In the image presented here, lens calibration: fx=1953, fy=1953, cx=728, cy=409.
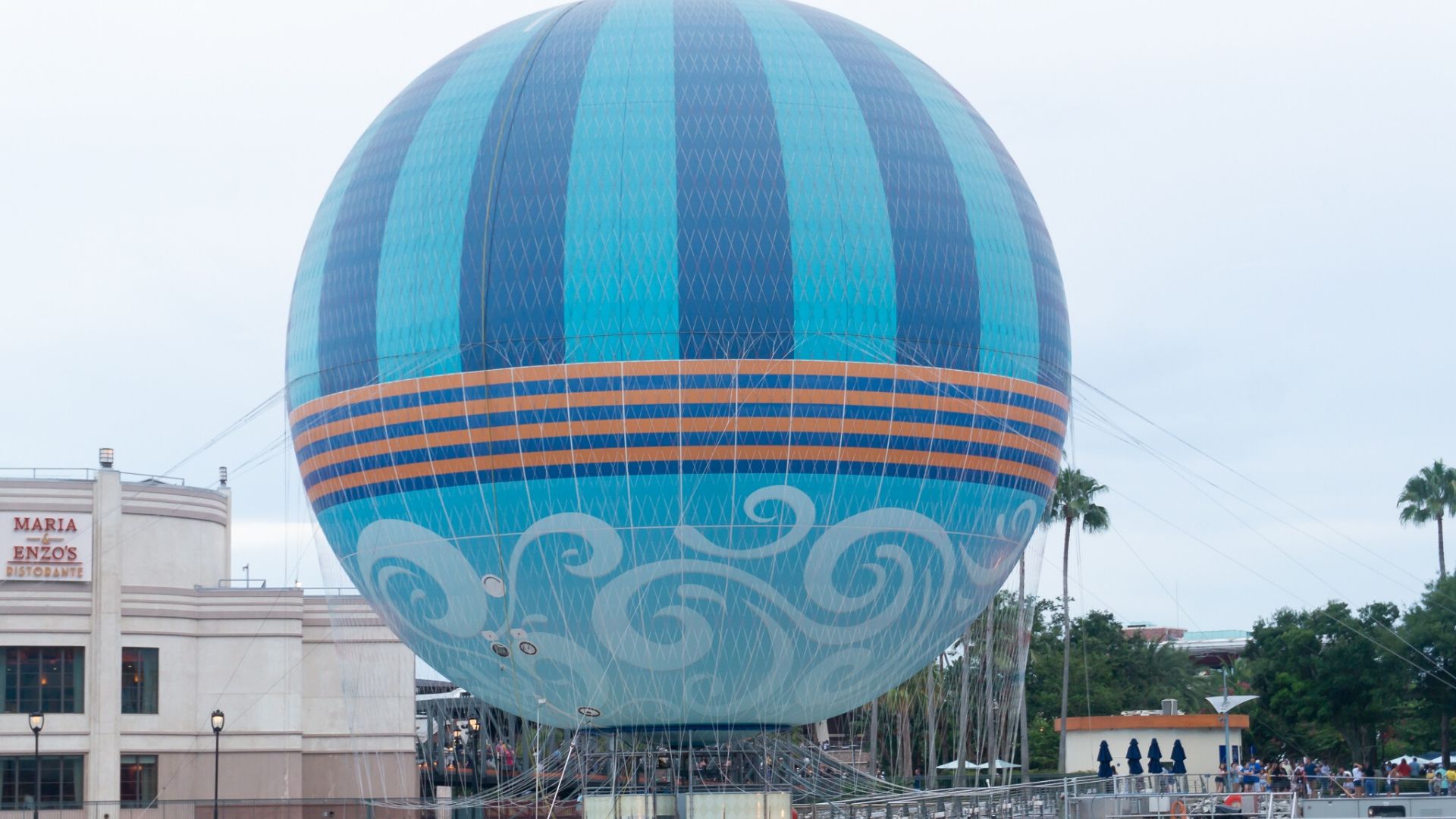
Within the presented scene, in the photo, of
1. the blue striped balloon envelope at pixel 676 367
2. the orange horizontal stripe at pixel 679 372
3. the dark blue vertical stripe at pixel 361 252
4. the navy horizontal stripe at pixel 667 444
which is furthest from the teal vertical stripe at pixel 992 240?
the dark blue vertical stripe at pixel 361 252

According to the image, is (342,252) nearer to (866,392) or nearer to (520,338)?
(520,338)

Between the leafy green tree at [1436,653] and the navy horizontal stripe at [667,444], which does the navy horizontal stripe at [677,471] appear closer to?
the navy horizontal stripe at [667,444]

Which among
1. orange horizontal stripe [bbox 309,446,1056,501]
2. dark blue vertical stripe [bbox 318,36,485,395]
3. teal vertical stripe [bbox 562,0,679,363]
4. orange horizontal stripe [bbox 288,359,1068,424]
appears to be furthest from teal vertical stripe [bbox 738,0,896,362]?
dark blue vertical stripe [bbox 318,36,485,395]

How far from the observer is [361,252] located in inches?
970

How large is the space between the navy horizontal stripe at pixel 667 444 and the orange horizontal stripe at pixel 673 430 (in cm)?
4

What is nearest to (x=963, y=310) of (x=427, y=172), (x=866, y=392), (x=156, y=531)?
(x=866, y=392)

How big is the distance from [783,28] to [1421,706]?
4074cm

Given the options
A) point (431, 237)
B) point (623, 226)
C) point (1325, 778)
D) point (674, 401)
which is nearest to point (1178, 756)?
point (1325, 778)

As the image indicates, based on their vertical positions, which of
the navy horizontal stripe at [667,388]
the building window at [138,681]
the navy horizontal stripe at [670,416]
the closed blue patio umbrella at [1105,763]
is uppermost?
the navy horizontal stripe at [667,388]

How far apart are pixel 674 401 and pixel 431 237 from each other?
3.82 metres

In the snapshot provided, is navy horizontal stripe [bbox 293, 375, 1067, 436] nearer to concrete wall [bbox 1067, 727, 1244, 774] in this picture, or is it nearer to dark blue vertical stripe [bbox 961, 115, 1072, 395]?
dark blue vertical stripe [bbox 961, 115, 1072, 395]

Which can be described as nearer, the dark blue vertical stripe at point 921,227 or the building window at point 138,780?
the dark blue vertical stripe at point 921,227

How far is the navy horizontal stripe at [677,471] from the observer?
22.5 meters

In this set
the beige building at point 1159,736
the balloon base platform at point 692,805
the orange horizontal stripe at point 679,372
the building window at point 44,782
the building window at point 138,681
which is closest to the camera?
the orange horizontal stripe at point 679,372
